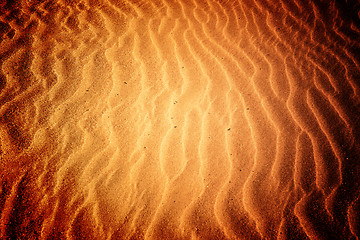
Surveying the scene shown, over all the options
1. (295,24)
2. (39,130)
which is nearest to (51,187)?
(39,130)

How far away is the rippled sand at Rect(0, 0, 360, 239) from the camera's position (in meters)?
1.89

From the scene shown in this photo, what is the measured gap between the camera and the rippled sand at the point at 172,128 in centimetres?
189

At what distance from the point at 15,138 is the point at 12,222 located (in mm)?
869

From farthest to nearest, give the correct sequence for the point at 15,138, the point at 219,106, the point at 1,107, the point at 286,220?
the point at 219,106 → the point at 1,107 → the point at 15,138 → the point at 286,220

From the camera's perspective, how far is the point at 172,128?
2318 mm

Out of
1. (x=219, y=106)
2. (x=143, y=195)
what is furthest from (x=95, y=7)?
(x=143, y=195)

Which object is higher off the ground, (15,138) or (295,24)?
(295,24)

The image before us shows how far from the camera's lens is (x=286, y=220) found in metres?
1.91

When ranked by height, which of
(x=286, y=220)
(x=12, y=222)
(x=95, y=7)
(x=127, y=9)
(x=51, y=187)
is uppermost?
(x=95, y=7)

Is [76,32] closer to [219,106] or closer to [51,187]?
[51,187]

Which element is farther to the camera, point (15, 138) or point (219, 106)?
point (219, 106)

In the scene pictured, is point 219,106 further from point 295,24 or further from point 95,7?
point 95,7

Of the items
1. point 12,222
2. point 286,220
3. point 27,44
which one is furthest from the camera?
point 27,44

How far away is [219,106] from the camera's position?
2.48m
